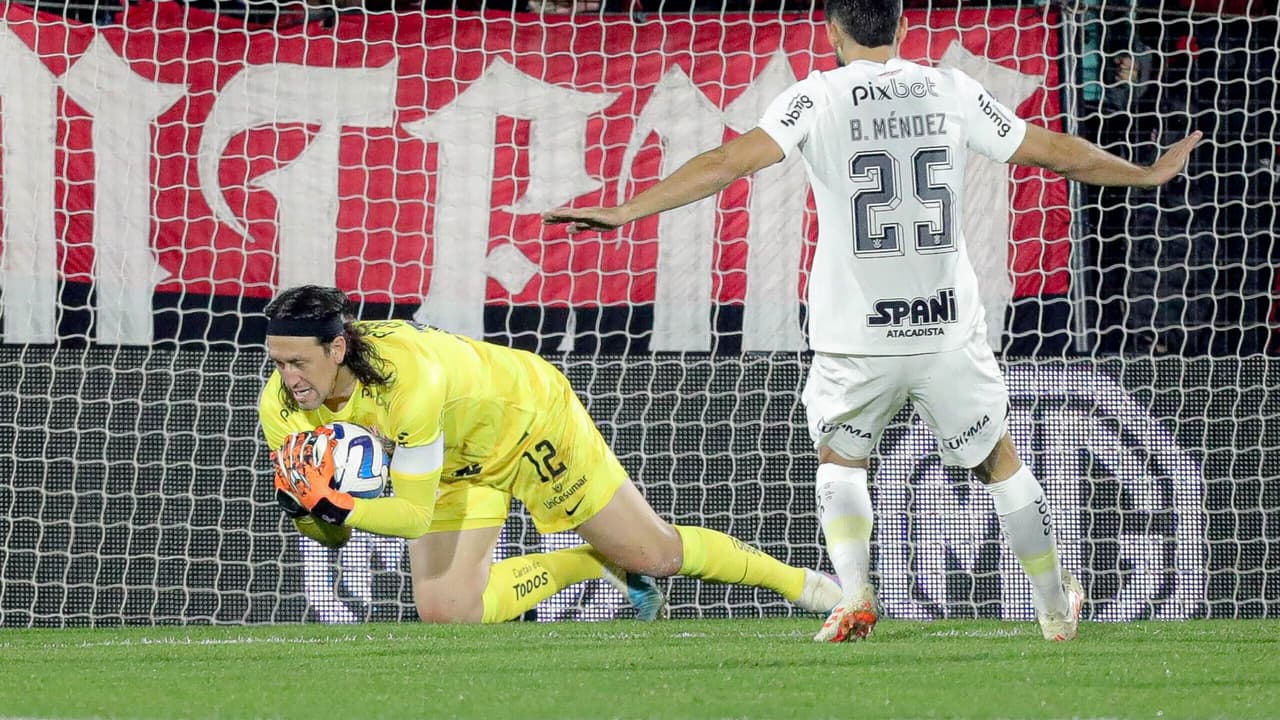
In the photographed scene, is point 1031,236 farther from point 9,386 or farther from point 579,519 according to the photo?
point 9,386

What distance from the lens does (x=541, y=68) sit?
25.1 feet

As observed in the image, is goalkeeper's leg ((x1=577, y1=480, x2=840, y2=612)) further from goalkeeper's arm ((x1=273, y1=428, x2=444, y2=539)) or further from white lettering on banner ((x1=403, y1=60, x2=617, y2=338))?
white lettering on banner ((x1=403, y1=60, x2=617, y2=338))

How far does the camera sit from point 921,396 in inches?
185

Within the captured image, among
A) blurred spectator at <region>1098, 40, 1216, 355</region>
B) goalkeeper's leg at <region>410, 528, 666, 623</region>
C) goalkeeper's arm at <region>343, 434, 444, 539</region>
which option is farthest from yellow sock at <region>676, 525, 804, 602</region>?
blurred spectator at <region>1098, 40, 1216, 355</region>

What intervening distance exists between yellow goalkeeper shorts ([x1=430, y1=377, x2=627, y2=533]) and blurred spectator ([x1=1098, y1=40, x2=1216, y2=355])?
2.79 meters

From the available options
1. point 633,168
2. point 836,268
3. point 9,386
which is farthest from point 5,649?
point 633,168

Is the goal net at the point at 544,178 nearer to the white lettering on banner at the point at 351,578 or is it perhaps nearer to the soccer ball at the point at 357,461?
the white lettering on banner at the point at 351,578

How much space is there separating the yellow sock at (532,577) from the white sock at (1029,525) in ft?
5.40

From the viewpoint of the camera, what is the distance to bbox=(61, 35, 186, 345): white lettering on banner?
7.42m

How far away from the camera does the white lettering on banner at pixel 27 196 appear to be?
731cm

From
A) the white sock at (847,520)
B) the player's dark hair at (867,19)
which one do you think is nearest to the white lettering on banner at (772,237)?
the white sock at (847,520)

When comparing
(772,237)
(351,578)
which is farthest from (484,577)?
(772,237)

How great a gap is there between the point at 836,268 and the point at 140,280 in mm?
3801

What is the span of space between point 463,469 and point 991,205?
9.82 feet
